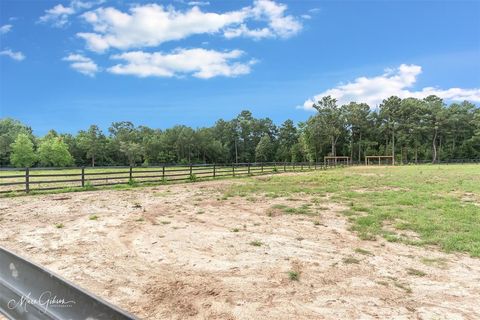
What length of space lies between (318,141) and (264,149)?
14.4m

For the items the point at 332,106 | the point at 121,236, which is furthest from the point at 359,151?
the point at 121,236

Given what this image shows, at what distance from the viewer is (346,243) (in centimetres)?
580

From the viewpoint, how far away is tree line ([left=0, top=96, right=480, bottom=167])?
7131cm

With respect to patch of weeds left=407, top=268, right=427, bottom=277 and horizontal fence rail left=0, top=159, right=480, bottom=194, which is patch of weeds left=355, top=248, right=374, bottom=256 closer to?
patch of weeds left=407, top=268, right=427, bottom=277

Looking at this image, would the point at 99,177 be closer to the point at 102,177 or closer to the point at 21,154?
the point at 102,177

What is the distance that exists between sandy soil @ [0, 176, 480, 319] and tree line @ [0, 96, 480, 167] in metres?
68.8

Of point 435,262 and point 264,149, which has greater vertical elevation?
point 264,149

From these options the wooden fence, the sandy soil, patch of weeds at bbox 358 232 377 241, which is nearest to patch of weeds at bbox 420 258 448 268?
the sandy soil

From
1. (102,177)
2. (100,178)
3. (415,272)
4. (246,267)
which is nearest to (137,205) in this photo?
(246,267)

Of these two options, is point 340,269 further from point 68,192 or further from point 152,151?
point 152,151

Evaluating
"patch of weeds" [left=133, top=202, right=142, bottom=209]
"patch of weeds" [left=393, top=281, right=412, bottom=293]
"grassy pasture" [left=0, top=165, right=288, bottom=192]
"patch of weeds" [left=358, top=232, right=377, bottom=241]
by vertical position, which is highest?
"grassy pasture" [left=0, top=165, right=288, bottom=192]

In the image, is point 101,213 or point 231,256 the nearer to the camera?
point 231,256

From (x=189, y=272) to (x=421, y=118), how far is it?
79.2m

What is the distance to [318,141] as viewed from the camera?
247 ft
